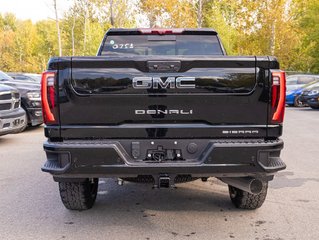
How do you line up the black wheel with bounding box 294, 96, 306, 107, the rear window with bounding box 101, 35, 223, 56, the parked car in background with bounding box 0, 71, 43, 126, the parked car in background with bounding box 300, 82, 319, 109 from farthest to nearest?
the black wheel with bounding box 294, 96, 306, 107 < the parked car in background with bounding box 300, 82, 319, 109 < the parked car in background with bounding box 0, 71, 43, 126 < the rear window with bounding box 101, 35, 223, 56

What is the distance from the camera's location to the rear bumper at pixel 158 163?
3.79 m

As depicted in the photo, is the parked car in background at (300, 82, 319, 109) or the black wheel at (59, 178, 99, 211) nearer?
the black wheel at (59, 178, 99, 211)

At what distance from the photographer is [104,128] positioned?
3.84 metres

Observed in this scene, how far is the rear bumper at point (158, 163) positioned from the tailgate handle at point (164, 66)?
65 cm

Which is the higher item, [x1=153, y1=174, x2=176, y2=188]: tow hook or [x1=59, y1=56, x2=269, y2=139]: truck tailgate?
[x1=59, y1=56, x2=269, y2=139]: truck tailgate

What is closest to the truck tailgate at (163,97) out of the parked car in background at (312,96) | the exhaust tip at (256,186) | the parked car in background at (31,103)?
the exhaust tip at (256,186)

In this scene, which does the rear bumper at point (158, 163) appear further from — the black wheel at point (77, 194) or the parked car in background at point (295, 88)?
the parked car in background at point (295, 88)

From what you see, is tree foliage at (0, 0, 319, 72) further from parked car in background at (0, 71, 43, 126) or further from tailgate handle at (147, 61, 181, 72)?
tailgate handle at (147, 61, 181, 72)

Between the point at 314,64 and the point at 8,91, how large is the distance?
31030mm

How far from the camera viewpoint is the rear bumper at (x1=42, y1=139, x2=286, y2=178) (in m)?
3.79

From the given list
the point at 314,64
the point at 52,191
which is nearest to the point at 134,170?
the point at 52,191

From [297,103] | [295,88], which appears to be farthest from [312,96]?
[295,88]

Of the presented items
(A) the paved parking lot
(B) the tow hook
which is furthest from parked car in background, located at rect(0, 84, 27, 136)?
(B) the tow hook

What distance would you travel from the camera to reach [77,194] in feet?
15.1
